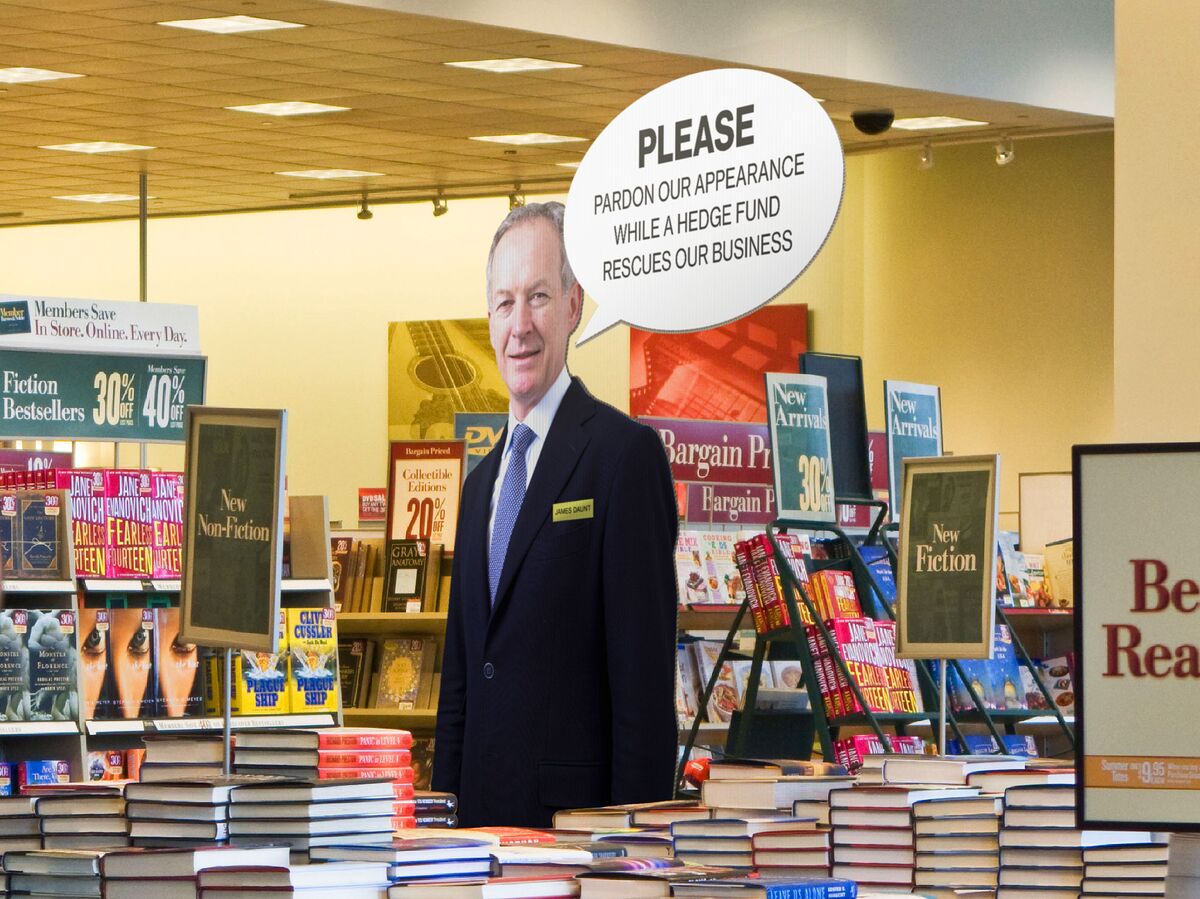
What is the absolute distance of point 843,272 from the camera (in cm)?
1505

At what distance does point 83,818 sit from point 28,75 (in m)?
8.60

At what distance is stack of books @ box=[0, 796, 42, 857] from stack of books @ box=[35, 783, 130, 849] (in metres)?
0.02

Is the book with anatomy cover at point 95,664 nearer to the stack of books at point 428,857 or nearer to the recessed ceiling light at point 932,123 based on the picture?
the stack of books at point 428,857

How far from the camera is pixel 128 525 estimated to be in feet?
20.8

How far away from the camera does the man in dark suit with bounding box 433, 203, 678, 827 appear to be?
3686 mm

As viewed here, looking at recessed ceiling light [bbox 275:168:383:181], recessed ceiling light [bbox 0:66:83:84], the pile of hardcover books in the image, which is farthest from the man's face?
recessed ceiling light [bbox 275:168:383:181]

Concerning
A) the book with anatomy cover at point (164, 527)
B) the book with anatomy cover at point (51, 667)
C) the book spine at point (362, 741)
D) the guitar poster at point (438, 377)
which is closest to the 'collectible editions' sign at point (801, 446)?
the book with anatomy cover at point (164, 527)

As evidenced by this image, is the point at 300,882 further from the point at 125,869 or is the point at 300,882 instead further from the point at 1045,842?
the point at 1045,842

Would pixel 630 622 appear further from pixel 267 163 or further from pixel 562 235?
pixel 267 163

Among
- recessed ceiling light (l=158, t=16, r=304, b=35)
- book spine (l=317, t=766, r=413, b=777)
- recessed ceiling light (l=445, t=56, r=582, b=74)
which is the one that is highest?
recessed ceiling light (l=445, t=56, r=582, b=74)

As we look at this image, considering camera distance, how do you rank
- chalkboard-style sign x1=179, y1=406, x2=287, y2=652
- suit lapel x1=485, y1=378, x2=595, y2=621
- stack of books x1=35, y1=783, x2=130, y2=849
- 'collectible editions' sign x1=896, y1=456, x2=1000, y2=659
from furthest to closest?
'collectible editions' sign x1=896, y1=456, x2=1000, y2=659
suit lapel x1=485, y1=378, x2=595, y2=621
chalkboard-style sign x1=179, y1=406, x2=287, y2=652
stack of books x1=35, y1=783, x2=130, y2=849

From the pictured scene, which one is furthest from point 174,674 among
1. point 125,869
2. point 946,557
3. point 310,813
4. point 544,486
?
point 125,869

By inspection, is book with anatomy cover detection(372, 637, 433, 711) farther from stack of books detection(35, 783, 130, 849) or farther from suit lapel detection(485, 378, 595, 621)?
stack of books detection(35, 783, 130, 849)

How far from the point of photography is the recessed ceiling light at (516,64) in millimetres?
10391
